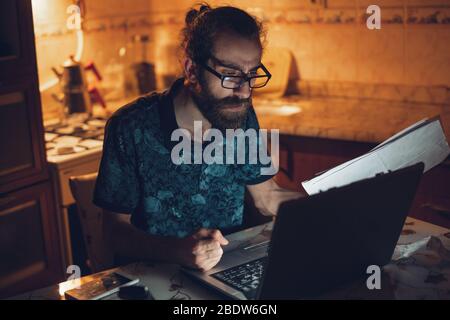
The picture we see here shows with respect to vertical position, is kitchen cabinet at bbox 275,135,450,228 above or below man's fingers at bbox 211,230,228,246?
below

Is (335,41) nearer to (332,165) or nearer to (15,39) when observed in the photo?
(332,165)

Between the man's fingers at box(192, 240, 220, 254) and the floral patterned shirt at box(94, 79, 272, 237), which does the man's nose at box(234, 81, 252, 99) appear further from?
the man's fingers at box(192, 240, 220, 254)

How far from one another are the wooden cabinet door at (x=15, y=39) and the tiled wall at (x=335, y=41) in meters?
0.63

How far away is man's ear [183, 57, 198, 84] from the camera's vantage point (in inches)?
73.5

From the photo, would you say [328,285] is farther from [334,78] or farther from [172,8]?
[172,8]

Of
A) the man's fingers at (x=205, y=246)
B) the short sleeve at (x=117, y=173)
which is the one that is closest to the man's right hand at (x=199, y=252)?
the man's fingers at (x=205, y=246)

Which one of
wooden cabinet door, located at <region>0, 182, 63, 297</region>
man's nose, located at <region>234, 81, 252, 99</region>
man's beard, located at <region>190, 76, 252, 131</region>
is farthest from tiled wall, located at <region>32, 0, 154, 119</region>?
man's nose, located at <region>234, 81, 252, 99</region>

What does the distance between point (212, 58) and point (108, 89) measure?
76.0 inches

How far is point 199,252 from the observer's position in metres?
1.48

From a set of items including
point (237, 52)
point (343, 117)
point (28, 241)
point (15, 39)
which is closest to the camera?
point (237, 52)

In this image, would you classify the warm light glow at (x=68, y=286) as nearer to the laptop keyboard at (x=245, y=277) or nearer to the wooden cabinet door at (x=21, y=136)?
the laptop keyboard at (x=245, y=277)

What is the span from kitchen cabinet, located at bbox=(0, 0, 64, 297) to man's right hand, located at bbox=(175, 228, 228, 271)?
4.35 feet

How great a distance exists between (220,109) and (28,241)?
1.29 meters

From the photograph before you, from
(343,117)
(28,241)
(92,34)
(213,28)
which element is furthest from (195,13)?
(92,34)
